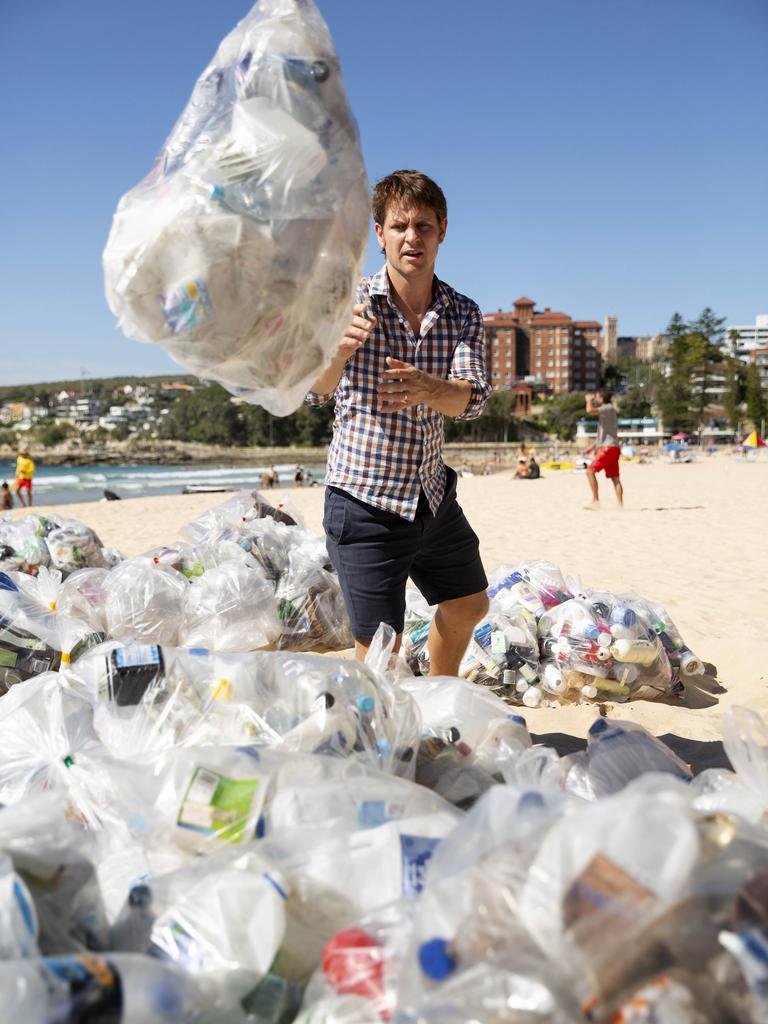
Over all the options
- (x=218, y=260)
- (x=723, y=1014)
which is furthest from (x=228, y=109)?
(x=723, y=1014)

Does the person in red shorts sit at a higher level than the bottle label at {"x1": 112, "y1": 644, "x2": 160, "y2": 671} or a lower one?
higher

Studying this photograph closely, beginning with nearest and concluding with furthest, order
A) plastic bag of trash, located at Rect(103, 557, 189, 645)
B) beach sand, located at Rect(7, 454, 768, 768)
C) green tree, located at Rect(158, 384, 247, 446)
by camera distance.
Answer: beach sand, located at Rect(7, 454, 768, 768)
plastic bag of trash, located at Rect(103, 557, 189, 645)
green tree, located at Rect(158, 384, 247, 446)

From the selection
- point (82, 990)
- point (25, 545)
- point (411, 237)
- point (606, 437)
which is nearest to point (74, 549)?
point (25, 545)

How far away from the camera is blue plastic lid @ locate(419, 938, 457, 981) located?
1.04 m

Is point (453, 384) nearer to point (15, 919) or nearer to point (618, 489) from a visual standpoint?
point (15, 919)

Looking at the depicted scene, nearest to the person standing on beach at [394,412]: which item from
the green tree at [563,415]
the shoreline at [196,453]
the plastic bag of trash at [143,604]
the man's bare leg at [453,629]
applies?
the man's bare leg at [453,629]

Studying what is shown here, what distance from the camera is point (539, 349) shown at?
116m

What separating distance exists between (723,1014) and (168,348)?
1.43 meters

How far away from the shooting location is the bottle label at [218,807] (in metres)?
1.43

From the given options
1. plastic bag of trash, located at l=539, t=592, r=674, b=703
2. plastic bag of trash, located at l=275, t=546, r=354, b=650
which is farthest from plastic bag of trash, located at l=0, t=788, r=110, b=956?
plastic bag of trash, located at l=275, t=546, r=354, b=650

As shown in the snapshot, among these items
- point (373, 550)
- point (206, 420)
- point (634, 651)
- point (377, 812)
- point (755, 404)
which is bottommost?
point (634, 651)

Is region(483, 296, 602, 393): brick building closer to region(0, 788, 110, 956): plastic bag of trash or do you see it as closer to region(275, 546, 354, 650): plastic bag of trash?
region(275, 546, 354, 650): plastic bag of trash

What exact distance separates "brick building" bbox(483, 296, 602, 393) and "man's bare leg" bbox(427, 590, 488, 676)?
110 m

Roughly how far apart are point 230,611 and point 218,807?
96.1 inches
